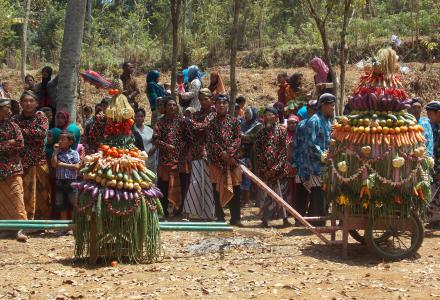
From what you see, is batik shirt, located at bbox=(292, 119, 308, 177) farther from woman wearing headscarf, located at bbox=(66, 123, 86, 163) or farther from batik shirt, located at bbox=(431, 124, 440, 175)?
woman wearing headscarf, located at bbox=(66, 123, 86, 163)

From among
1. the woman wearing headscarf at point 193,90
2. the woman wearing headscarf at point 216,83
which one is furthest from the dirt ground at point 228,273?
the woman wearing headscarf at point 216,83

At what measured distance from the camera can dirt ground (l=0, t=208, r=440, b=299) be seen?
254 inches

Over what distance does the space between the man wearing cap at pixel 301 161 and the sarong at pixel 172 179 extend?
6.06 ft

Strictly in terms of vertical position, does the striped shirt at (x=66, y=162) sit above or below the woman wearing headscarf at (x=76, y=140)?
below

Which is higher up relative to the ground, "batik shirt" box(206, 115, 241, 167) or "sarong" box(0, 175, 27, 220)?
"batik shirt" box(206, 115, 241, 167)

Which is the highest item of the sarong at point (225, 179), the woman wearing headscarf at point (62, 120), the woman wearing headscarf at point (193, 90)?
the woman wearing headscarf at point (193, 90)

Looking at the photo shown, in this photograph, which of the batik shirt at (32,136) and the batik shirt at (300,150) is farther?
the batik shirt at (300,150)

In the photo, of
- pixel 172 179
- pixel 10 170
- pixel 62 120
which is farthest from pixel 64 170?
pixel 172 179

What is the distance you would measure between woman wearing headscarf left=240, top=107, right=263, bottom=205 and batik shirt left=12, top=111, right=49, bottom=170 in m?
3.01

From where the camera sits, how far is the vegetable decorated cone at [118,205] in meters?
7.26

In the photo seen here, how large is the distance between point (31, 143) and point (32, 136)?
0.14 meters

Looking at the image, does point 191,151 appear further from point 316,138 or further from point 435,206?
point 435,206

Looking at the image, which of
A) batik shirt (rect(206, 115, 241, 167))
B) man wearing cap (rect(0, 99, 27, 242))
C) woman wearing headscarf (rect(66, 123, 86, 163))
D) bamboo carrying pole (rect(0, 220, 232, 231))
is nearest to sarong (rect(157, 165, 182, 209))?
batik shirt (rect(206, 115, 241, 167))

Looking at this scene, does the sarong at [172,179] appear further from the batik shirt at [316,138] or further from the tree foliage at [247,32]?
the tree foliage at [247,32]
